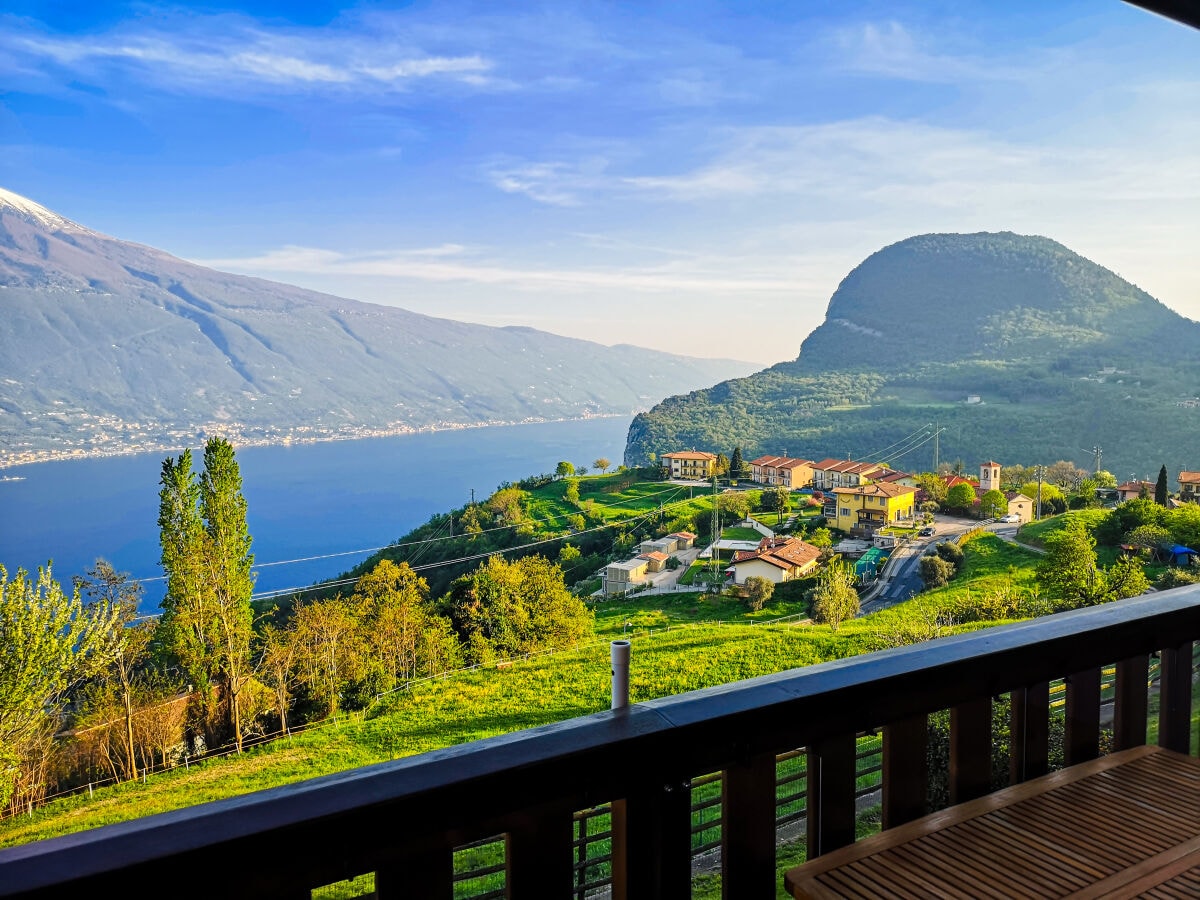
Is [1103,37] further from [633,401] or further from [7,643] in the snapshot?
[7,643]

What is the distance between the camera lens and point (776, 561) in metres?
10.3

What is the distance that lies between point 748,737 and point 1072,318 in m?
16.0

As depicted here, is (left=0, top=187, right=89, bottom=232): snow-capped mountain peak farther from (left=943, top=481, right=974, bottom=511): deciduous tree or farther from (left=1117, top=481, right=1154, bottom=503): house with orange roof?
(left=1117, top=481, right=1154, bottom=503): house with orange roof

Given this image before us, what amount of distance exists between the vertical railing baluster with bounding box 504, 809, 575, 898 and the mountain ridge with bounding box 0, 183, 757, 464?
489 centimetres

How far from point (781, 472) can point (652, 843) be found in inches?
422

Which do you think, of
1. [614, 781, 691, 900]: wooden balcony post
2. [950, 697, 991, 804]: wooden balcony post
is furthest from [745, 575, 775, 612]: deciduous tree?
[614, 781, 691, 900]: wooden balcony post

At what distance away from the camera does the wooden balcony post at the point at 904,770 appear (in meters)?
0.85

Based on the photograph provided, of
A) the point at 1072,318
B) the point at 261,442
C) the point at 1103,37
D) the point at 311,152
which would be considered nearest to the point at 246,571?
the point at 261,442

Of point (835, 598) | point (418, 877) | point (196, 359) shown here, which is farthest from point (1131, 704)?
point (835, 598)

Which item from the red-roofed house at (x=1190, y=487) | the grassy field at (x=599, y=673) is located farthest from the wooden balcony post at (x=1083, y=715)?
the red-roofed house at (x=1190, y=487)

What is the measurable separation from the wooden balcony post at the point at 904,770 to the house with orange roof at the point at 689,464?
10413mm

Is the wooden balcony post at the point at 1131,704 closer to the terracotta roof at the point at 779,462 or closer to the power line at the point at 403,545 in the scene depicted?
the power line at the point at 403,545

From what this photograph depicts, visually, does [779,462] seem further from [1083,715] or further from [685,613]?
[1083,715]

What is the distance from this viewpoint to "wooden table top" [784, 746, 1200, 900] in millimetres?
735
